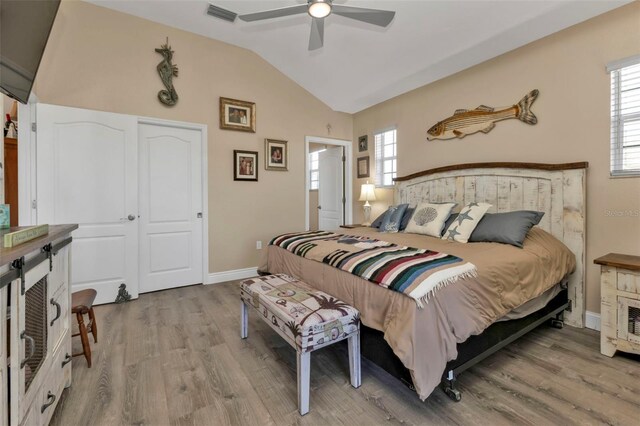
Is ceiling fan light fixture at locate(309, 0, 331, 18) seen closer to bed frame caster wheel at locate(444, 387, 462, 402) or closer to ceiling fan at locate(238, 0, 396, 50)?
ceiling fan at locate(238, 0, 396, 50)

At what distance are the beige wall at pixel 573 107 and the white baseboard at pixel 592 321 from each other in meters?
0.06

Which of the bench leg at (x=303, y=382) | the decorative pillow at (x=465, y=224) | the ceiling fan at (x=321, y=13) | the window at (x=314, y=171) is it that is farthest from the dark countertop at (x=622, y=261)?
the window at (x=314, y=171)

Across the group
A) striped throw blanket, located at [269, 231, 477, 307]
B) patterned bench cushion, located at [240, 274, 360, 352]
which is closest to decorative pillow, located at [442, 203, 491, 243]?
striped throw blanket, located at [269, 231, 477, 307]

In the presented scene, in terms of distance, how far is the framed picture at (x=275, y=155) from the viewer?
4.27 meters

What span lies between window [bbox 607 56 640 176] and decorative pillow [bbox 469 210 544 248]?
2.25 ft

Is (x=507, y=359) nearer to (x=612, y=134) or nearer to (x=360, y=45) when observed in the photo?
(x=612, y=134)

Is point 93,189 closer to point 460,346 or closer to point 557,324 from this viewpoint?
point 460,346

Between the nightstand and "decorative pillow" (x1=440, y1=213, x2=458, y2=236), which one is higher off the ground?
"decorative pillow" (x1=440, y1=213, x2=458, y2=236)

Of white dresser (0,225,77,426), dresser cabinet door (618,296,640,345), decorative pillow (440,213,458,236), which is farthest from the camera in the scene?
decorative pillow (440,213,458,236)

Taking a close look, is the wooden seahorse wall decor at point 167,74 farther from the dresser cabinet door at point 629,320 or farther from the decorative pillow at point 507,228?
the dresser cabinet door at point 629,320

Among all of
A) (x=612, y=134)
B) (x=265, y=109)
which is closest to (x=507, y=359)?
(x=612, y=134)

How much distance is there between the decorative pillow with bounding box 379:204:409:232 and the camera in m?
3.32

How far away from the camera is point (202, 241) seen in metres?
3.85

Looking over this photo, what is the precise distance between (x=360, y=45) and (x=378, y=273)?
114 inches
